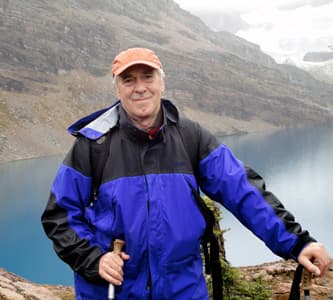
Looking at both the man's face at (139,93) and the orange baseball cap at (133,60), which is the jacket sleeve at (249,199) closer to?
the man's face at (139,93)

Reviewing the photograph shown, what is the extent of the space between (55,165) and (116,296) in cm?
7516

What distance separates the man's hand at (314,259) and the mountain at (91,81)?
298ft

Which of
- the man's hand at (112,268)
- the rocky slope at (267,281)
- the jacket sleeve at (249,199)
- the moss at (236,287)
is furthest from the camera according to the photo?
the moss at (236,287)

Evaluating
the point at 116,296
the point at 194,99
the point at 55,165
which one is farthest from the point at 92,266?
the point at 194,99

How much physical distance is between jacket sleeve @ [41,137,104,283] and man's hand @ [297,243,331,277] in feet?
4.68

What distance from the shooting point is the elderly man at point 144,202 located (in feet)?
10.1

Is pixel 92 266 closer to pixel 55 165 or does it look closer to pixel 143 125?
pixel 143 125

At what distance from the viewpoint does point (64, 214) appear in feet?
10.5

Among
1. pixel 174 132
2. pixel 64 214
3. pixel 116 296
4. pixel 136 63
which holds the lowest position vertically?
Result: pixel 116 296

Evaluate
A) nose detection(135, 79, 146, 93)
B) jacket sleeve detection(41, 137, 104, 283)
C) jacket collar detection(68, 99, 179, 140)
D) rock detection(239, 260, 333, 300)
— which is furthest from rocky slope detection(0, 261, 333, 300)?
nose detection(135, 79, 146, 93)

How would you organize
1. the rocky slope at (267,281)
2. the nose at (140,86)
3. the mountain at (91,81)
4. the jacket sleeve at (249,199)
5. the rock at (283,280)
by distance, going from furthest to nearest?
the mountain at (91,81), the rock at (283,280), the rocky slope at (267,281), the nose at (140,86), the jacket sleeve at (249,199)

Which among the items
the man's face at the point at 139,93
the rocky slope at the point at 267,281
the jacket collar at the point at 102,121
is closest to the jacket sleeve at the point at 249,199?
the jacket collar at the point at 102,121

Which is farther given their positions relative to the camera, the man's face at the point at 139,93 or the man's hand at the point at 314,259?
the man's face at the point at 139,93

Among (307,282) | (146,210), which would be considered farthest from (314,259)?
(146,210)
